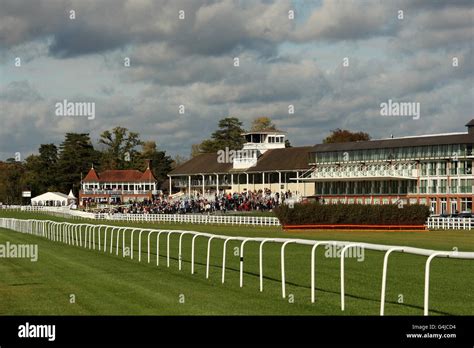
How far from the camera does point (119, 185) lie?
14375 centimetres

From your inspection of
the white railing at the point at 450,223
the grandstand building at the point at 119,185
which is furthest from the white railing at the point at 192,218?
the grandstand building at the point at 119,185

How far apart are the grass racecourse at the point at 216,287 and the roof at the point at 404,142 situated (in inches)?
2163

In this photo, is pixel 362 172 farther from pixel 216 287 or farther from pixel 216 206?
pixel 216 287

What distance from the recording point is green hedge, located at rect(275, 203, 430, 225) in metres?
53.8

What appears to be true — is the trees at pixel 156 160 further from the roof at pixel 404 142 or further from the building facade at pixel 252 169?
the roof at pixel 404 142

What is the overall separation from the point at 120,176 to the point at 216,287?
418ft

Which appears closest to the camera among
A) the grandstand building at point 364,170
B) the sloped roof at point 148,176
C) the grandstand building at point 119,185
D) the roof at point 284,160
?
the grandstand building at point 364,170

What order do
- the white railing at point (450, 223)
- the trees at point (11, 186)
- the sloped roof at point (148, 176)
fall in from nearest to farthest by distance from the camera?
the white railing at point (450, 223), the sloped roof at point (148, 176), the trees at point (11, 186)

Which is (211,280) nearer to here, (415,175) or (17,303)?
(17,303)

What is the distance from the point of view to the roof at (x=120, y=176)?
458 feet

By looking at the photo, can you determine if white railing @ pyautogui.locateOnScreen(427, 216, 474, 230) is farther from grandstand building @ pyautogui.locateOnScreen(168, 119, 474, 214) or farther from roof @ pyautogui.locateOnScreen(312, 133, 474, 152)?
roof @ pyautogui.locateOnScreen(312, 133, 474, 152)

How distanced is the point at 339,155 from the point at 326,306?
7979 cm

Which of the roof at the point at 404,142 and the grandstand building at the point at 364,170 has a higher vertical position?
the roof at the point at 404,142
